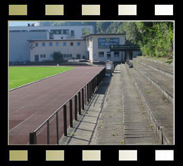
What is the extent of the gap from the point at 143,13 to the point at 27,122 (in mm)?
10226

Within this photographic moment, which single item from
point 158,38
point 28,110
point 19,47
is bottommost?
point 28,110

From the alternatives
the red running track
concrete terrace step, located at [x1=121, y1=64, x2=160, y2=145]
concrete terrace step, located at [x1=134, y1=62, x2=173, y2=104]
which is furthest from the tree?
concrete terrace step, located at [x1=121, y1=64, x2=160, y2=145]

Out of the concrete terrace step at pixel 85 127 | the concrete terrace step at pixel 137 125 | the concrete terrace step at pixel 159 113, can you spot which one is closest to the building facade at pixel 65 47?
the concrete terrace step at pixel 85 127

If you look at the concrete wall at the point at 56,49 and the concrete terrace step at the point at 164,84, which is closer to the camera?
the concrete terrace step at the point at 164,84

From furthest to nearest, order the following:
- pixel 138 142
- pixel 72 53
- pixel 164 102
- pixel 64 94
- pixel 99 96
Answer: pixel 72 53, pixel 64 94, pixel 99 96, pixel 164 102, pixel 138 142

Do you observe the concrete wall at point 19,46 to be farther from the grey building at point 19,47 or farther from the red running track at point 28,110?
the red running track at point 28,110

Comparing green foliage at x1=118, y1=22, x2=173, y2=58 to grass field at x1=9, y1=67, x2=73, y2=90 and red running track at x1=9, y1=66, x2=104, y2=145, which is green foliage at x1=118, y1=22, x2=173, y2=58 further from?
grass field at x1=9, y1=67, x2=73, y2=90

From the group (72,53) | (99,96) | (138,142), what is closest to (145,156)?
(138,142)

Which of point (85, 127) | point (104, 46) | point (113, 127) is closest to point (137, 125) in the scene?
point (113, 127)

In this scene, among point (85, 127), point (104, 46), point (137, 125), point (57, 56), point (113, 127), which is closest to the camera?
point (137, 125)

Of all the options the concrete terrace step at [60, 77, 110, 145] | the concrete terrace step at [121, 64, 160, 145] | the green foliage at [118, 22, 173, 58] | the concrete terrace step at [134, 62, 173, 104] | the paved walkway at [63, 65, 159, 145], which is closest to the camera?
the concrete terrace step at [121, 64, 160, 145]

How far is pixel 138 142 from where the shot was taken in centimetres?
890

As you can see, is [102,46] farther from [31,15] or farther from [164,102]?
[31,15]

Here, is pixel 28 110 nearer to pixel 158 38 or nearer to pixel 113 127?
pixel 113 127
